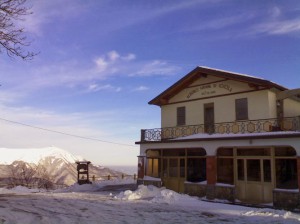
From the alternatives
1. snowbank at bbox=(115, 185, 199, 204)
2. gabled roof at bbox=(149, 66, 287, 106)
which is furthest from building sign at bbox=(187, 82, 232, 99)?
snowbank at bbox=(115, 185, 199, 204)

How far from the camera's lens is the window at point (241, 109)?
21902 millimetres

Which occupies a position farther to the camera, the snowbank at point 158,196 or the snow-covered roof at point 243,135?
the snowbank at point 158,196

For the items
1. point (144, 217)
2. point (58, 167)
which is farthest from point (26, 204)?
point (58, 167)

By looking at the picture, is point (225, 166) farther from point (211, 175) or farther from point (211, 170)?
point (211, 175)

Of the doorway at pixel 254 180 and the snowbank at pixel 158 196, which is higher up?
the doorway at pixel 254 180

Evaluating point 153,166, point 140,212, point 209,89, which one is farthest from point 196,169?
point 140,212

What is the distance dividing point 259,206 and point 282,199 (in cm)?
130

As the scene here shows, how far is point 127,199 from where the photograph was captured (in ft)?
69.2

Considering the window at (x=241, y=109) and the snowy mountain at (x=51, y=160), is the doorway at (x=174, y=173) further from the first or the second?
the snowy mountain at (x=51, y=160)

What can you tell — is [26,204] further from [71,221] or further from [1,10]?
[1,10]

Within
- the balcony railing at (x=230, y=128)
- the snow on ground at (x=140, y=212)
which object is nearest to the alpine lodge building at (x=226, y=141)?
the balcony railing at (x=230, y=128)

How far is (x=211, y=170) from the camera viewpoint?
851 inches

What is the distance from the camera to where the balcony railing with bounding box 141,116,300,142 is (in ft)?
66.9

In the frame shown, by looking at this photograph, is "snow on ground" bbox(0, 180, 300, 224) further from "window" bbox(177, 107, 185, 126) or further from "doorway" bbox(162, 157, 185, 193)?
"window" bbox(177, 107, 185, 126)
